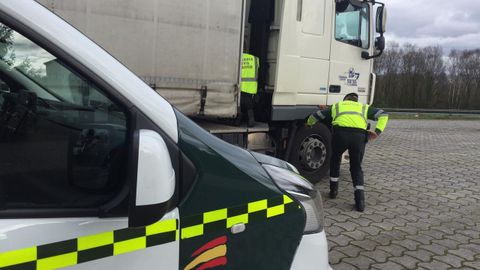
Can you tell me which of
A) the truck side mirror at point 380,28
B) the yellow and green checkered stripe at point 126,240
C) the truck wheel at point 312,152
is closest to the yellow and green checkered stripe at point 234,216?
the yellow and green checkered stripe at point 126,240

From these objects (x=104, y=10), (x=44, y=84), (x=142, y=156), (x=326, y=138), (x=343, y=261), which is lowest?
(x=343, y=261)

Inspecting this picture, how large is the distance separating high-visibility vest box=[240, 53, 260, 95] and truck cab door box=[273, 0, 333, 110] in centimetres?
29

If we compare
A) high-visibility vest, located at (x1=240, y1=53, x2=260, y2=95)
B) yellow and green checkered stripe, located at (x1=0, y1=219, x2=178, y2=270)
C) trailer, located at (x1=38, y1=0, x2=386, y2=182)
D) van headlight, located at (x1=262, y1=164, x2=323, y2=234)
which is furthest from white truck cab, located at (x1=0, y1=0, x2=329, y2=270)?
high-visibility vest, located at (x1=240, y1=53, x2=260, y2=95)

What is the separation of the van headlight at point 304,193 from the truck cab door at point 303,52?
3784 millimetres

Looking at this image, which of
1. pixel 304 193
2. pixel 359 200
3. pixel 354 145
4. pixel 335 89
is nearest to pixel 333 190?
pixel 359 200

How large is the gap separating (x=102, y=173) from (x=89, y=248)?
0.23 meters

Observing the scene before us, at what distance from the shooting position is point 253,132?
6008 mm

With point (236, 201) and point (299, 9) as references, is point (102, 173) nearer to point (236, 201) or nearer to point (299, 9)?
point (236, 201)

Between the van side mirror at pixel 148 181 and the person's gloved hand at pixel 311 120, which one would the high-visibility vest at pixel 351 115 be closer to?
the person's gloved hand at pixel 311 120

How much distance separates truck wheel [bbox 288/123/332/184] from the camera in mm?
6562

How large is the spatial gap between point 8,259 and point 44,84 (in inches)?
30.4

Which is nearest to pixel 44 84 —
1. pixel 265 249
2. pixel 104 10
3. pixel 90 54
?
pixel 90 54

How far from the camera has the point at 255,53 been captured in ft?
19.9

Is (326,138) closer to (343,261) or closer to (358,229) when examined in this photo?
(358,229)
